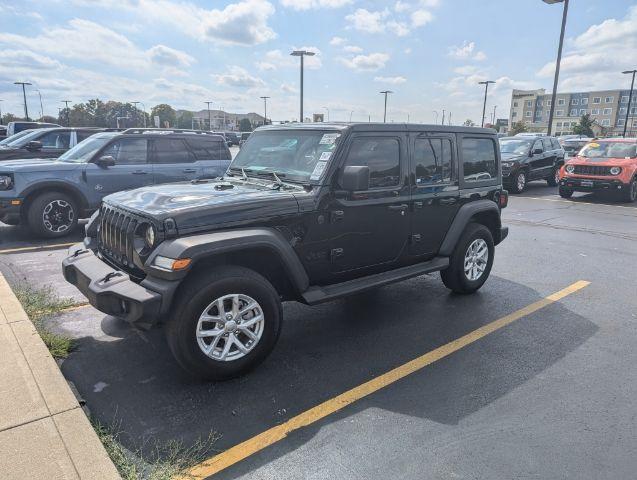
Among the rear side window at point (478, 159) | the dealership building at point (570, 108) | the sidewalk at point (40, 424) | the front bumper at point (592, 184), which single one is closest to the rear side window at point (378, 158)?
the rear side window at point (478, 159)

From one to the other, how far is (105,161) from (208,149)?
1.94 meters

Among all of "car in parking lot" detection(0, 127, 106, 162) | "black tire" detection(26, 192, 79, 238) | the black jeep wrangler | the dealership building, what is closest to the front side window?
"black tire" detection(26, 192, 79, 238)

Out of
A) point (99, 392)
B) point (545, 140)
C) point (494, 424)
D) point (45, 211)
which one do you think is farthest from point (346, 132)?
point (545, 140)

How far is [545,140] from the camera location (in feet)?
55.9

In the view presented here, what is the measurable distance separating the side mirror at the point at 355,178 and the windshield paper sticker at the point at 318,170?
0.70ft

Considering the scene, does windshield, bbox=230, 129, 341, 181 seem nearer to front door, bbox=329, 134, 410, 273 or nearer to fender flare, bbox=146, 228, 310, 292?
front door, bbox=329, 134, 410, 273

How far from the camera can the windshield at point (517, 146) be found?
1614 centimetres

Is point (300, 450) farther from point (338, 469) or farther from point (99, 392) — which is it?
point (99, 392)

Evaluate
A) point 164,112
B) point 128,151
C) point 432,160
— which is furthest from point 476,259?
point 164,112

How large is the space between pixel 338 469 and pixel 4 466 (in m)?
1.71

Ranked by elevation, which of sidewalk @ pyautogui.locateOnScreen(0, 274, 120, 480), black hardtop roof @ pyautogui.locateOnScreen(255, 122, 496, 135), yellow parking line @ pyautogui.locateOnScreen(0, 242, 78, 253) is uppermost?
black hardtop roof @ pyautogui.locateOnScreen(255, 122, 496, 135)

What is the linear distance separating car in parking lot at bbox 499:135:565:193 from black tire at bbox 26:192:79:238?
12714 mm

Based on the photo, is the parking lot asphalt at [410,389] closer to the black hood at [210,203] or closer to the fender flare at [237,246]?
the fender flare at [237,246]

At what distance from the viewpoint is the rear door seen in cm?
856
